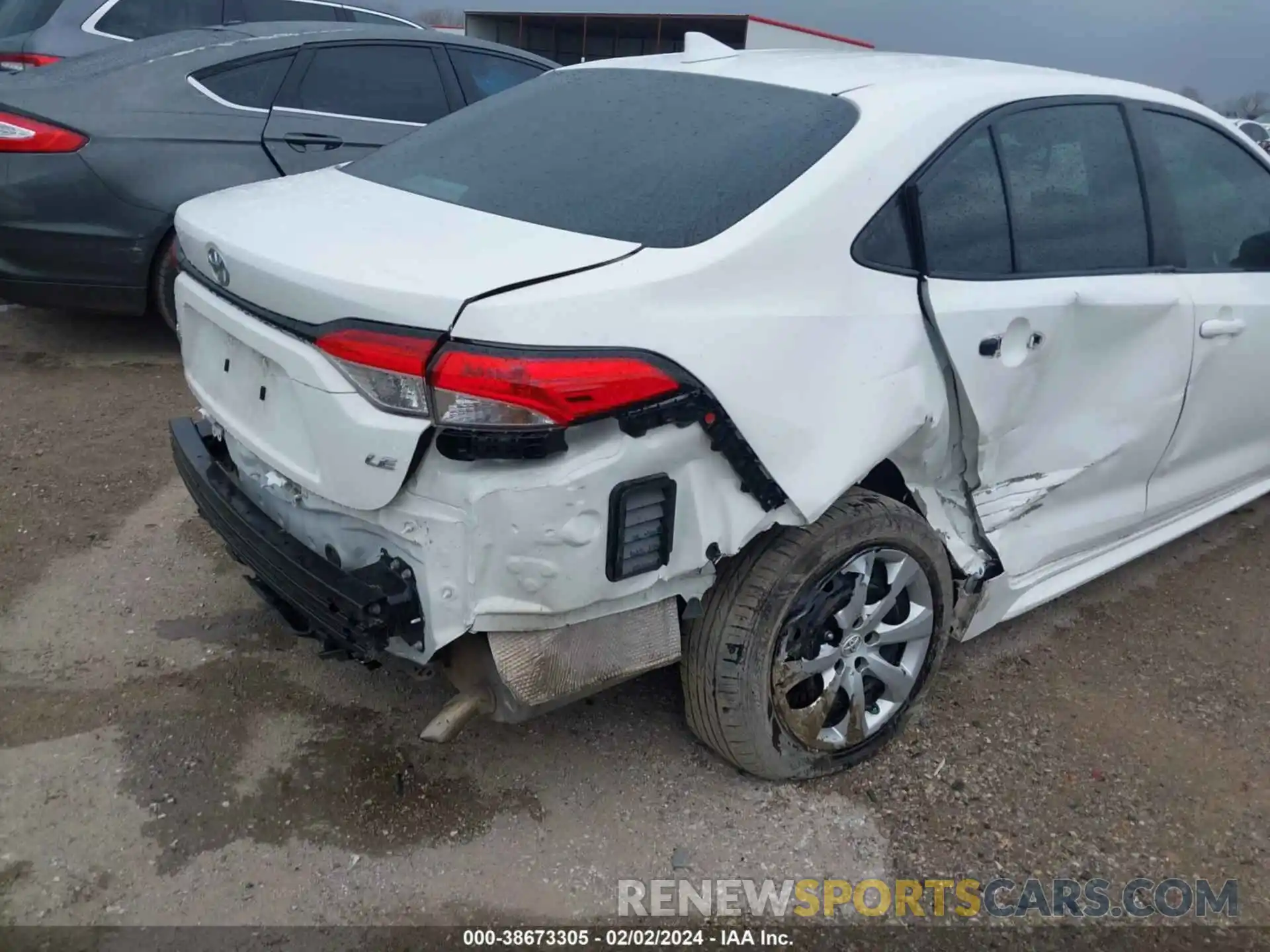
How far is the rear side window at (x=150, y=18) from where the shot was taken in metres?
5.98

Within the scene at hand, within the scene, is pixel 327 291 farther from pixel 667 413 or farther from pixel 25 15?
pixel 25 15

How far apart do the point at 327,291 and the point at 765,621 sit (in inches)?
44.5

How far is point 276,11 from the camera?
7133 mm

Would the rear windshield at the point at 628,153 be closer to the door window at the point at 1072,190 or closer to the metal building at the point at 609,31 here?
the door window at the point at 1072,190

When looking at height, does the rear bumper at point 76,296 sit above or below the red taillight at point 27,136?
below

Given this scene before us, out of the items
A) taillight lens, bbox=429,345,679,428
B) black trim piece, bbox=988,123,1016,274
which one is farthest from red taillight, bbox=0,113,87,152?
black trim piece, bbox=988,123,1016,274

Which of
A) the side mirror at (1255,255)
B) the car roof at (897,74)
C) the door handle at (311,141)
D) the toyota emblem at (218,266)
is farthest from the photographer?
the door handle at (311,141)

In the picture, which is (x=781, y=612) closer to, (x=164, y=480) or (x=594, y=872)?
(x=594, y=872)

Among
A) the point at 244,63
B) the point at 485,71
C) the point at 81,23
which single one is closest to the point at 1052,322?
the point at 244,63

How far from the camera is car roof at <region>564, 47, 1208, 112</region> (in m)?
2.45

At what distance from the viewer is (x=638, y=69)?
9.45 feet

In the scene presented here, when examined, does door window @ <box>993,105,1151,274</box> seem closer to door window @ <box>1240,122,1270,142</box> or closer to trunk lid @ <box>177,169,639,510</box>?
trunk lid @ <box>177,169,639,510</box>

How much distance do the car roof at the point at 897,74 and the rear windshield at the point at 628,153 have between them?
3.5 inches

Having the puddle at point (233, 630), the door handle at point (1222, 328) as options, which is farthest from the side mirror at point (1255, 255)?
the puddle at point (233, 630)
